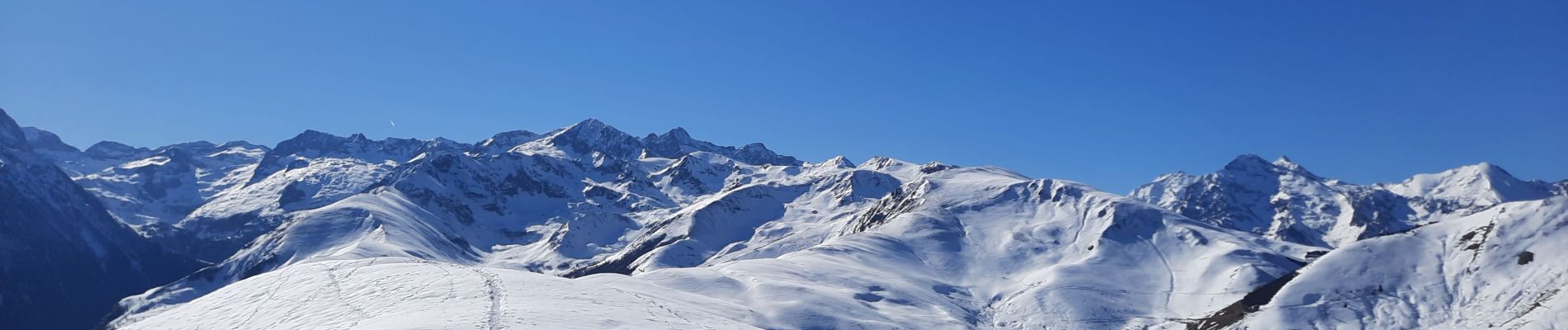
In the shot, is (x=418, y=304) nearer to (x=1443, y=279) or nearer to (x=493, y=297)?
(x=493, y=297)

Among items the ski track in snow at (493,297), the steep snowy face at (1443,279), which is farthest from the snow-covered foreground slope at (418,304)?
the steep snowy face at (1443,279)

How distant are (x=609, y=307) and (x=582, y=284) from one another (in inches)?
799

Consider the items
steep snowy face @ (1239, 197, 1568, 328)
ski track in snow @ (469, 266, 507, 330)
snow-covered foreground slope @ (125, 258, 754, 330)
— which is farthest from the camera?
steep snowy face @ (1239, 197, 1568, 328)

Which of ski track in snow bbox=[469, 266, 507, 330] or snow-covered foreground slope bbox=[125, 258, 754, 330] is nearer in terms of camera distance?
ski track in snow bbox=[469, 266, 507, 330]

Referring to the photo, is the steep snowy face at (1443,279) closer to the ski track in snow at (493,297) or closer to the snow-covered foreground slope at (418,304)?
the snow-covered foreground slope at (418,304)

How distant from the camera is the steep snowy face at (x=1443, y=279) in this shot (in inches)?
5182

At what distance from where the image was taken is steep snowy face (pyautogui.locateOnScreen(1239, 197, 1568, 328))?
→ 131625mm

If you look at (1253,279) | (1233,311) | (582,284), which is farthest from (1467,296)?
(582,284)

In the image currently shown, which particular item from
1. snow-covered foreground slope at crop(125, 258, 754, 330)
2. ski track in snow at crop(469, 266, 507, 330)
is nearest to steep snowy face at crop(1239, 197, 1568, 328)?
snow-covered foreground slope at crop(125, 258, 754, 330)

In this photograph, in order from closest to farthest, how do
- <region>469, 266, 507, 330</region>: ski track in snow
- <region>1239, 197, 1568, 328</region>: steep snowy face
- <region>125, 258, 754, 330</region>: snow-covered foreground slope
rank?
<region>469, 266, 507, 330</region>: ski track in snow, <region>125, 258, 754, 330</region>: snow-covered foreground slope, <region>1239, 197, 1568, 328</region>: steep snowy face

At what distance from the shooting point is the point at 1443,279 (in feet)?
473

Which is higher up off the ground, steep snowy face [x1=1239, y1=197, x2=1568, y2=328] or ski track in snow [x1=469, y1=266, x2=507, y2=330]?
steep snowy face [x1=1239, y1=197, x2=1568, y2=328]

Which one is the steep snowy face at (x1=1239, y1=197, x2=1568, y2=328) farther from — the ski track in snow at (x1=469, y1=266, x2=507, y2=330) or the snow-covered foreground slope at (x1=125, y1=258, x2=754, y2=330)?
the ski track in snow at (x1=469, y1=266, x2=507, y2=330)

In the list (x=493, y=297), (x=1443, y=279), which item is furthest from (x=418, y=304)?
(x=1443, y=279)
